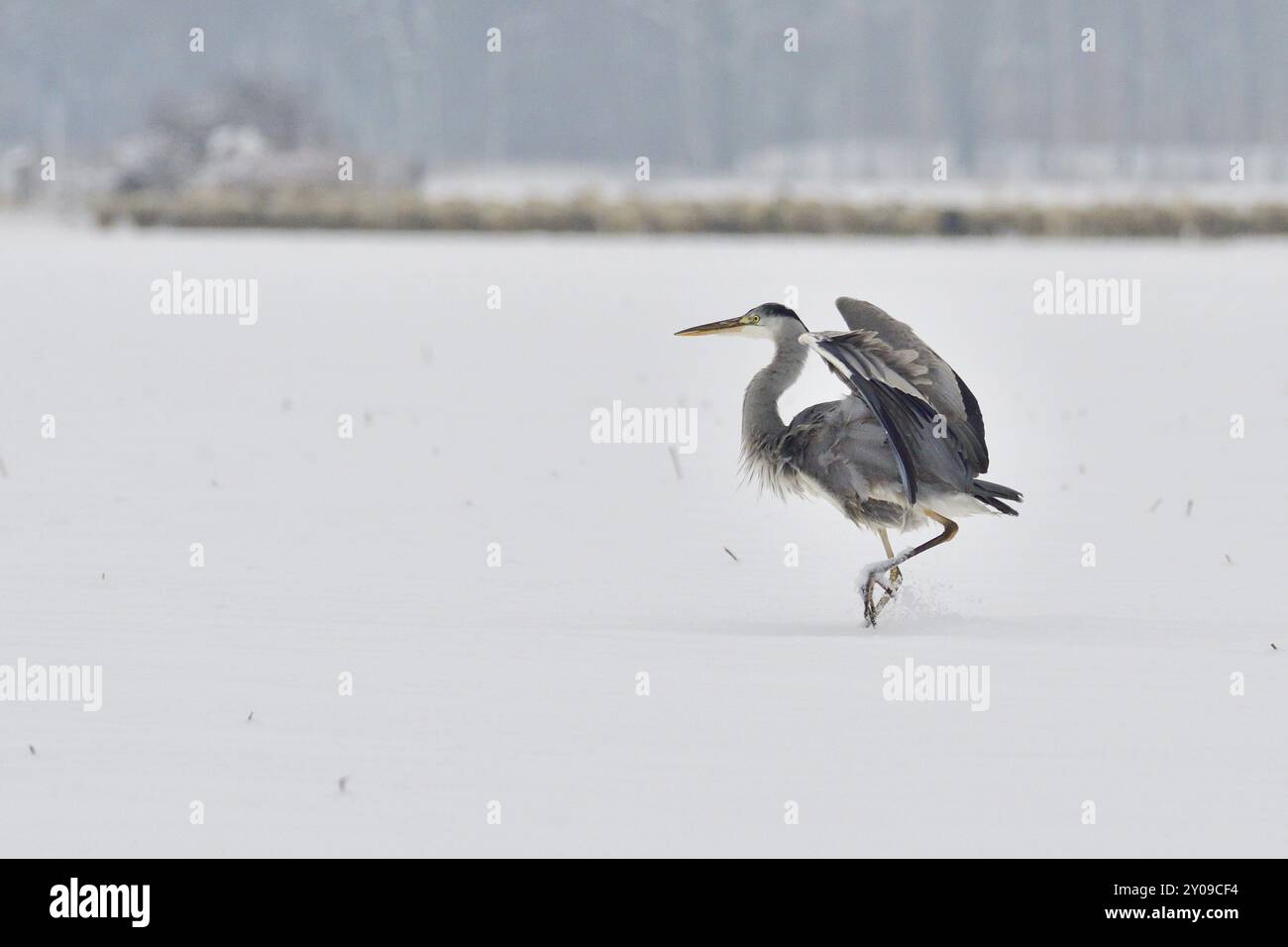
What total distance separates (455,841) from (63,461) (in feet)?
23.3

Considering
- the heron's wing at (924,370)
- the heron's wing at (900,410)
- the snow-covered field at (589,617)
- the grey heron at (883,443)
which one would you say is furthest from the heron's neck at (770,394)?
the snow-covered field at (589,617)

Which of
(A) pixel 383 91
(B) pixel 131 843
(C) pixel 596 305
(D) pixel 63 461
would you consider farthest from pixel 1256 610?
(A) pixel 383 91

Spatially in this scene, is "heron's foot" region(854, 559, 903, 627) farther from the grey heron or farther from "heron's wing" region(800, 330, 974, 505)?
"heron's wing" region(800, 330, 974, 505)

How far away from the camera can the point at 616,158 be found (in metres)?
89.6

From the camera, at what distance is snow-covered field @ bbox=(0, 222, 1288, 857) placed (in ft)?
16.6

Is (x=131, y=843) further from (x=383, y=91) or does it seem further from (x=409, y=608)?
(x=383, y=91)

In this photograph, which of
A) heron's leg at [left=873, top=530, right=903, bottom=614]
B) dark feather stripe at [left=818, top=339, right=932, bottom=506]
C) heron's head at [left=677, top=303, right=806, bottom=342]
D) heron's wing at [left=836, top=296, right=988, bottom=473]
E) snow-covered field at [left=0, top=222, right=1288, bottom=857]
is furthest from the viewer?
heron's head at [left=677, top=303, right=806, bottom=342]

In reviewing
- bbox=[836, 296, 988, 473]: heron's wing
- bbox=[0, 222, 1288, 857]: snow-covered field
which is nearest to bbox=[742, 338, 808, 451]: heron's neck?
bbox=[836, 296, 988, 473]: heron's wing

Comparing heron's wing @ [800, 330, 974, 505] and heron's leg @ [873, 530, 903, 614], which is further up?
heron's wing @ [800, 330, 974, 505]

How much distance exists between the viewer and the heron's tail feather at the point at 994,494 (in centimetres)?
732

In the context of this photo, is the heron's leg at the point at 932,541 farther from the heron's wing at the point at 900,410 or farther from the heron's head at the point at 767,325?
the heron's head at the point at 767,325

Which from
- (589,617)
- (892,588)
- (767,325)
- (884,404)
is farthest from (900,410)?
A: (589,617)

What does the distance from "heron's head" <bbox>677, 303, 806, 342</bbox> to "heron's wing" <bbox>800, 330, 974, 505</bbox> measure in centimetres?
66

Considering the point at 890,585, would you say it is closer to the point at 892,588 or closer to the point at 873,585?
the point at 892,588
